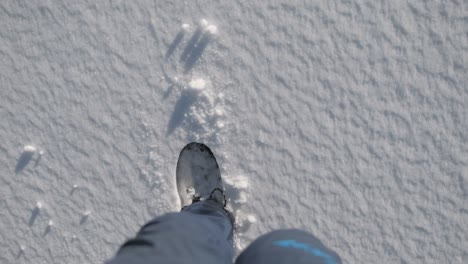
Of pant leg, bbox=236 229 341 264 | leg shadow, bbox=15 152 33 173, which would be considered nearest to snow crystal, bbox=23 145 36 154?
leg shadow, bbox=15 152 33 173

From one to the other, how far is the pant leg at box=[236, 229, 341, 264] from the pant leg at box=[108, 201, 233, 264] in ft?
0.18

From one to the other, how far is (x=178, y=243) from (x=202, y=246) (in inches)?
2.1

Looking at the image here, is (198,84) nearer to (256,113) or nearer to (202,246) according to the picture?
(256,113)

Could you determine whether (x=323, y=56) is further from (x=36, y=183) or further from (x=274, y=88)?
(x=36, y=183)

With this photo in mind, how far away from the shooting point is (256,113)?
1.07 meters

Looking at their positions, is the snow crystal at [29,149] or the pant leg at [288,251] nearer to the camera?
the pant leg at [288,251]

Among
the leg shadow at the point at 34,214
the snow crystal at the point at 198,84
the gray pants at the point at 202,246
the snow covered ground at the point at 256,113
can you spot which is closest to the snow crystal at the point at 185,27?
the snow covered ground at the point at 256,113

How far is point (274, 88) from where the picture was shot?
3.49 feet

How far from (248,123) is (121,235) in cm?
46

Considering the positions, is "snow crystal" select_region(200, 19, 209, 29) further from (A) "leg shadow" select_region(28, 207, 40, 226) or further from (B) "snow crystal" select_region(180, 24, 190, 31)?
(A) "leg shadow" select_region(28, 207, 40, 226)

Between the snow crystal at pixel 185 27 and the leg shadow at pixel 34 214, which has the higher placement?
the snow crystal at pixel 185 27

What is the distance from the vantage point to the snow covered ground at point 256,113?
3.33 ft

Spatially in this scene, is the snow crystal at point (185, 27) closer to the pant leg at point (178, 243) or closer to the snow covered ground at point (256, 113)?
the snow covered ground at point (256, 113)

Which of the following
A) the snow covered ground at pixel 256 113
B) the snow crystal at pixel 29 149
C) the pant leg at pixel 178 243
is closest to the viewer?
the pant leg at pixel 178 243
